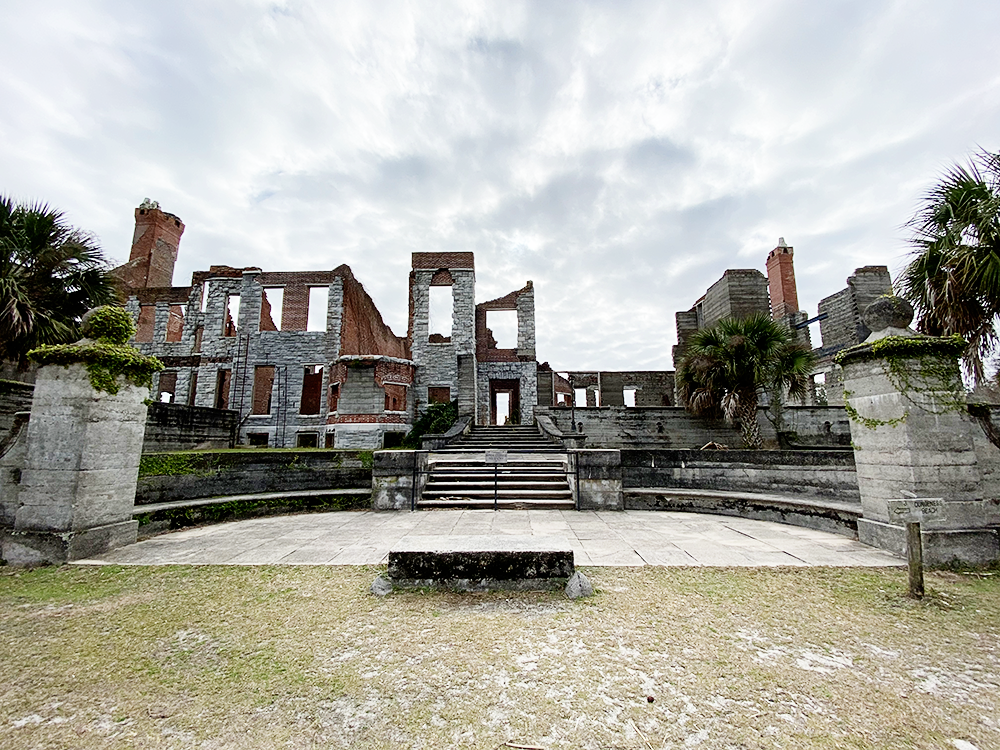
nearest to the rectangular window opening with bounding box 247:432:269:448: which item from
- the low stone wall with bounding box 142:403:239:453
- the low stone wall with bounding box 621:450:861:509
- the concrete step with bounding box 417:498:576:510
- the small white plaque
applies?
the low stone wall with bounding box 142:403:239:453

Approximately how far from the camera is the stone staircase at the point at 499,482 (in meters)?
7.63

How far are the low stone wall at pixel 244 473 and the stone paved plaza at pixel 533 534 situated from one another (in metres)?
1.12

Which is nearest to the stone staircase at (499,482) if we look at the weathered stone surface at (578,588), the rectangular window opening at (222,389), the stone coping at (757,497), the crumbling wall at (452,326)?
the stone coping at (757,497)

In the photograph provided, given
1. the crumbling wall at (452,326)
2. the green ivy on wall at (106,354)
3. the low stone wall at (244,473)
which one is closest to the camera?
the green ivy on wall at (106,354)

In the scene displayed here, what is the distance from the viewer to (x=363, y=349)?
21344 millimetres

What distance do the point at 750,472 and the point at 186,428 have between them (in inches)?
571

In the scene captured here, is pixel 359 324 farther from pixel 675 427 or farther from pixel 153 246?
pixel 675 427

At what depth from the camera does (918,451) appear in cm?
457

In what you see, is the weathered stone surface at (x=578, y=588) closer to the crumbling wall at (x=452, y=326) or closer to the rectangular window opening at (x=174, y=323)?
the crumbling wall at (x=452, y=326)

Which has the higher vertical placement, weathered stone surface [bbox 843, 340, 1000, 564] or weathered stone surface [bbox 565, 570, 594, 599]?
weathered stone surface [bbox 843, 340, 1000, 564]

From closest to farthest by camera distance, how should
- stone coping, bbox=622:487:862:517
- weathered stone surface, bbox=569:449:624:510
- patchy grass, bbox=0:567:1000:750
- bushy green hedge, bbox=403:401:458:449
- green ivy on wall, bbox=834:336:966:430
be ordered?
patchy grass, bbox=0:567:1000:750, green ivy on wall, bbox=834:336:966:430, stone coping, bbox=622:487:862:517, weathered stone surface, bbox=569:449:624:510, bushy green hedge, bbox=403:401:458:449

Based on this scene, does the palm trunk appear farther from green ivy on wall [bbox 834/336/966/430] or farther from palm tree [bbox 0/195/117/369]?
palm tree [bbox 0/195/117/369]

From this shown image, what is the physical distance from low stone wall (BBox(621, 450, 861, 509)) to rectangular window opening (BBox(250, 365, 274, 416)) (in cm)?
1701

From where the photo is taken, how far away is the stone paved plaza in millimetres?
4465
